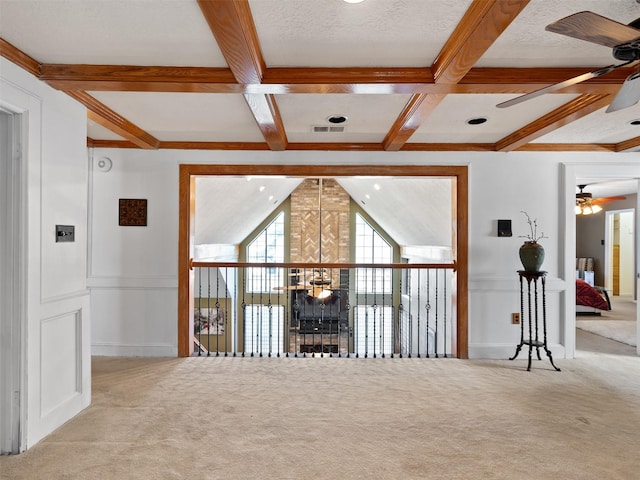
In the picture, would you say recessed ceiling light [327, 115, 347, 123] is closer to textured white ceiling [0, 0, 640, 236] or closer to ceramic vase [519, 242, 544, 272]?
textured white ceiling [0, 0, 640, 236]

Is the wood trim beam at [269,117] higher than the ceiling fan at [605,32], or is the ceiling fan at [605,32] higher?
the wood trim beam at [269,117]

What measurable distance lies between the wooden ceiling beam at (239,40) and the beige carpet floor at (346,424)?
207 centimetres

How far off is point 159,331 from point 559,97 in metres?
3.98

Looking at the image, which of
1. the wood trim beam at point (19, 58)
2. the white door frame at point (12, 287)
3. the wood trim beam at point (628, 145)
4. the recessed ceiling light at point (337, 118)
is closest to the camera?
the wood trim beam at point (19, 58)

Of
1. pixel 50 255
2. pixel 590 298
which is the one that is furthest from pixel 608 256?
pixel 50 255

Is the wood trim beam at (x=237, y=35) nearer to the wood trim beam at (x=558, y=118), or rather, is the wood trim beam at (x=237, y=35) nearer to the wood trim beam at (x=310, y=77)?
the wood trim beam at (x=310, y=77)

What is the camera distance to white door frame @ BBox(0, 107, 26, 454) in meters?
2.16

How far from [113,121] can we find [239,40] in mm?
1857

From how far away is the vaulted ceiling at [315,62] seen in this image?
1.71m

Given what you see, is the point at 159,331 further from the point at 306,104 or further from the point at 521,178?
the point at 521,178

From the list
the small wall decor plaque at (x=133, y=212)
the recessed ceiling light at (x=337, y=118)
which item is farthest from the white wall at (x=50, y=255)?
the recessed ceiling light at (x=337, y=118)

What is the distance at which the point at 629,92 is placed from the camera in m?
1.76

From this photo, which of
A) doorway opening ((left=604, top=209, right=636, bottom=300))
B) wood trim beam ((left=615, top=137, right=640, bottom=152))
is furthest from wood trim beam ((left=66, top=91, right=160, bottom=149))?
doorway opening ((left=604, top=209, right=636, bottom=300))

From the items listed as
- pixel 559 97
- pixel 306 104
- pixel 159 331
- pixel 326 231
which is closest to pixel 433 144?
pixel 559 97
